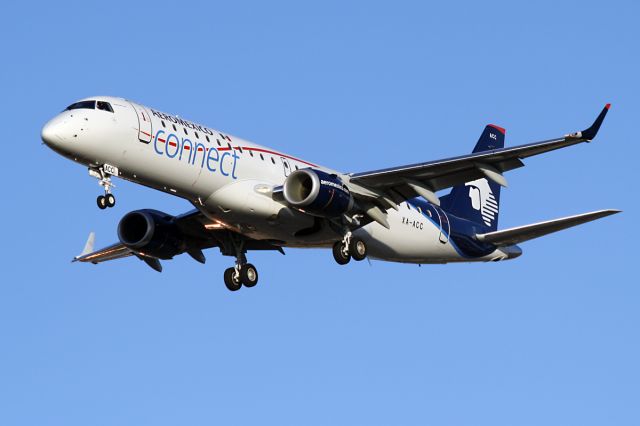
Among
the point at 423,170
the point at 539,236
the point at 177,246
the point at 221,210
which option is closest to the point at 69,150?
the point at 221,210

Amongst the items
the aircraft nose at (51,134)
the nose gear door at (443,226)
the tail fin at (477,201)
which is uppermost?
the tail fin at (477,201)

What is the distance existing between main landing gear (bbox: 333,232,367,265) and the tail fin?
8270mm

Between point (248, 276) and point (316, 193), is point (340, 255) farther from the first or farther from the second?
point (248, 276)

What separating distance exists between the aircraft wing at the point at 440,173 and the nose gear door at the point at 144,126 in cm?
745

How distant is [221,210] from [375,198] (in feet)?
18.3

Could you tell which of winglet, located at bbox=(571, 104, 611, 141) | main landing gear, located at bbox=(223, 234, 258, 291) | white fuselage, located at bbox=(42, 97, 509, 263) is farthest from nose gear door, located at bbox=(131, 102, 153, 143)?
winglet, located at bbox=(571, 104, 611, 141)

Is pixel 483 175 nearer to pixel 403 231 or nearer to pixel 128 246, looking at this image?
pixel 403 231

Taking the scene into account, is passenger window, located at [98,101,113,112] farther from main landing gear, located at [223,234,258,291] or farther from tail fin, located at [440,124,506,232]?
tail fin, located at [440,124,506,232]

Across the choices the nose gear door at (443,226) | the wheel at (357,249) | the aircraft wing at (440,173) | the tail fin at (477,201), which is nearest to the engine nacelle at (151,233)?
the wheel at (357,249)

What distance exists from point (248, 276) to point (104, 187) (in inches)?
339

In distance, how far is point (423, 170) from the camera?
4419 centimetres

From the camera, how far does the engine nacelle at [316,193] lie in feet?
141

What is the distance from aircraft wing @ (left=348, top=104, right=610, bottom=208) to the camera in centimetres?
4175

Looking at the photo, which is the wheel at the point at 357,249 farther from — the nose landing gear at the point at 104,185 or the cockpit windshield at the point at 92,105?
the cockpit windshield at the point at 92,105
